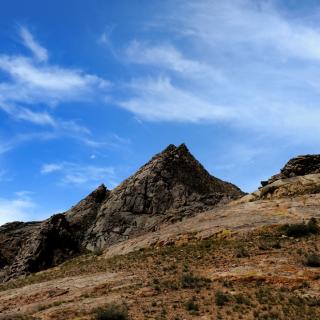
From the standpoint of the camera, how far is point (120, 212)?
79188 millimetres

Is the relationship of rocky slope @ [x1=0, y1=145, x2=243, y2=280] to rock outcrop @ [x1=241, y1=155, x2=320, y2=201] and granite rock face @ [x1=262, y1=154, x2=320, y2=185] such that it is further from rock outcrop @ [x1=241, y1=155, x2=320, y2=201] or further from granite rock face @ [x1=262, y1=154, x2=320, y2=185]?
rock outcrop @ [x1=241, y1=155, x2=320, y2=201]

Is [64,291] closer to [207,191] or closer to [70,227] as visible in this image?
[70,227]

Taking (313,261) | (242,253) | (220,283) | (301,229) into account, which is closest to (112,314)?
(220,283)

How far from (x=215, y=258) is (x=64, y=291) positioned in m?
11.7

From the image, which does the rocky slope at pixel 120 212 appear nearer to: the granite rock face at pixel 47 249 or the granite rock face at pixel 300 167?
the granite rock face at pixel 47 249

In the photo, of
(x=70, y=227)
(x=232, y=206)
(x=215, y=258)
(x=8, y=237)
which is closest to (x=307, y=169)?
(x=232, y=206)

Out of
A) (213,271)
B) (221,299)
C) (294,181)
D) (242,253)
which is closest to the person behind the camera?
(221,299)

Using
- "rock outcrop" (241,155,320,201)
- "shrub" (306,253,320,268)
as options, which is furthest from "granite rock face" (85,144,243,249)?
"shrub" (306,253,320,268)

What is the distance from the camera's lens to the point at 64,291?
37.6 metres

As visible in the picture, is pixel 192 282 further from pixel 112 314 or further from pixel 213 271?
pixel 112 314

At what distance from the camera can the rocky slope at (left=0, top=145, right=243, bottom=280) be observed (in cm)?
7156

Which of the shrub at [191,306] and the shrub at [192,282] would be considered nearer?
the shrub at [191,306]

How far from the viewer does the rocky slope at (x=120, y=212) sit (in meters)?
71.6

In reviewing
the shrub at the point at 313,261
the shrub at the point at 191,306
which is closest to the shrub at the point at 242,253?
the shrub at the point at 313,261
